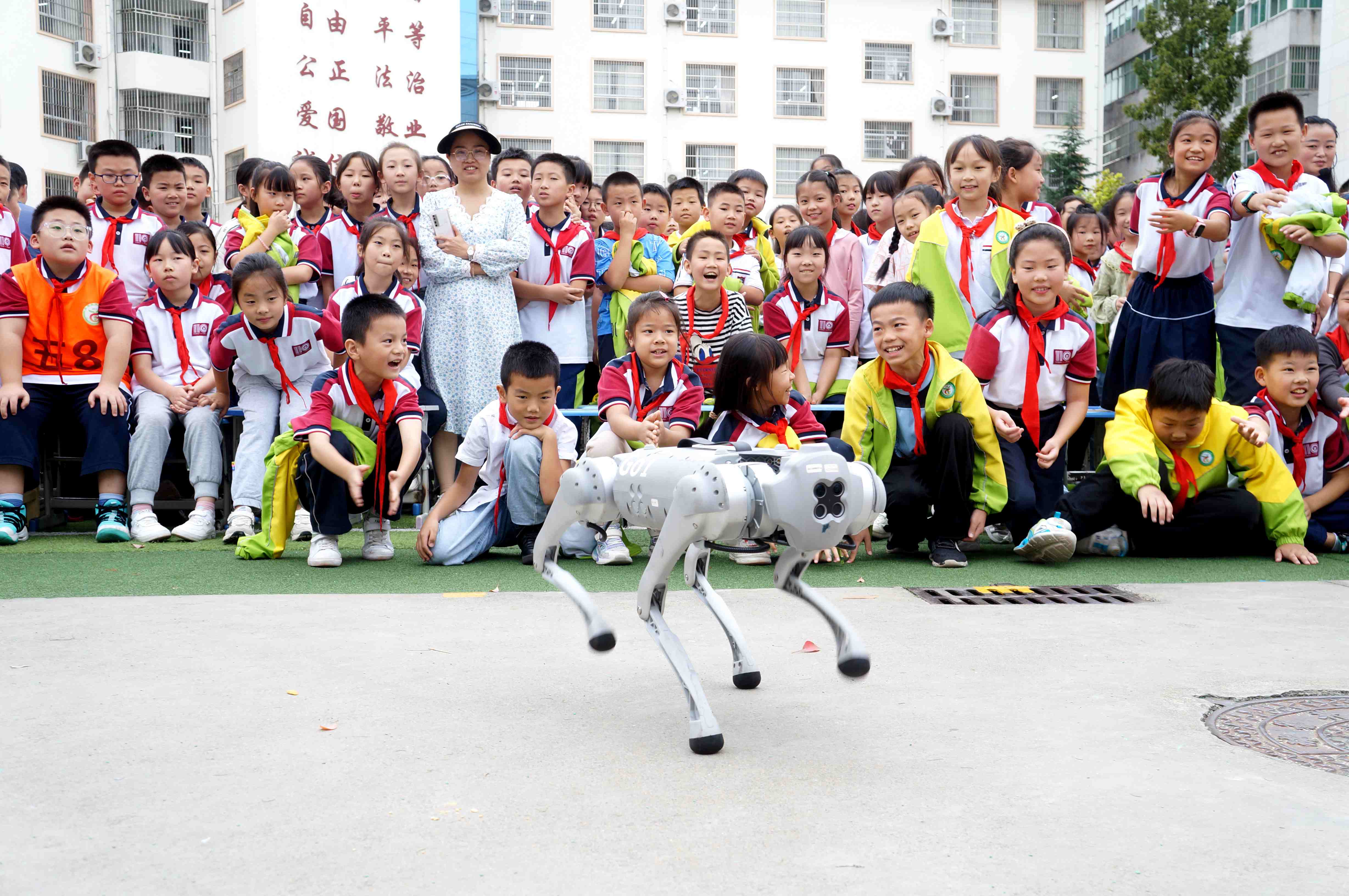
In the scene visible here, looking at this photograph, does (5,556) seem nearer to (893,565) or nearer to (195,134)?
(893,565)

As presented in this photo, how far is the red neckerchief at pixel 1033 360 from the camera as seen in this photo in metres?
5.32

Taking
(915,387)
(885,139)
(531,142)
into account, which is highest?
(885,139)

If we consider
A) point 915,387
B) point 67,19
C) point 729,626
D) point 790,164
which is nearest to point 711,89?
point 790,164

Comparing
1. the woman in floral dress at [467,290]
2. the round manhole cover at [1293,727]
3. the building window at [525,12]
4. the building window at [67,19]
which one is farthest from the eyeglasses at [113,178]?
the building window at [525,12]

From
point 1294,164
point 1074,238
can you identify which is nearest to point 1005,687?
point 1294,164

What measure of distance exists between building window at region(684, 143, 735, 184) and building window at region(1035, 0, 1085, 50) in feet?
27.0

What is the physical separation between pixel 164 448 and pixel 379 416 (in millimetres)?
1454

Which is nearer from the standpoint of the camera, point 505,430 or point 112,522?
point 505,430

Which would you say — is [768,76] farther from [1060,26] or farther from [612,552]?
[612,552]

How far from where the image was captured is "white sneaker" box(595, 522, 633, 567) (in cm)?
498

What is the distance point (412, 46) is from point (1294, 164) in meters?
15.5

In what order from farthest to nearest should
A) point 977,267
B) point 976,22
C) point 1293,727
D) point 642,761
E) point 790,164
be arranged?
point 976,22
point 790,164
point 977,267
point 1293,727
point 642,761

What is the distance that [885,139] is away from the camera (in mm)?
27953

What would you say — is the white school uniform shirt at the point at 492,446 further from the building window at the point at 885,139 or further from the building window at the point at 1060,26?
the building window at the point at 1060,26
